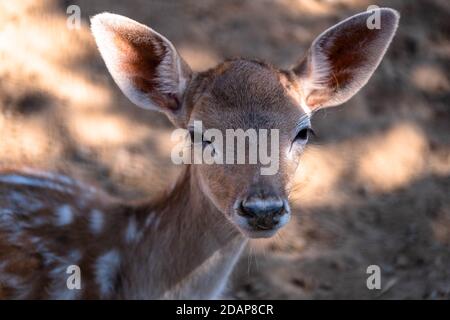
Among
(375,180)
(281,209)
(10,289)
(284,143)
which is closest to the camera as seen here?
(281,209)

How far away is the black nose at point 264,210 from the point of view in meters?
2.70

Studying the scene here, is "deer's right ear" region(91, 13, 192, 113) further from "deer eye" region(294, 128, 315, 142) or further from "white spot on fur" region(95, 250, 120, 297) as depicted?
"white spot on fur" region(95, 250, 120, 297)

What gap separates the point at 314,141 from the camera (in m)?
4.38

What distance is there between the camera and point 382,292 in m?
4.27

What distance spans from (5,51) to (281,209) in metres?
2.93

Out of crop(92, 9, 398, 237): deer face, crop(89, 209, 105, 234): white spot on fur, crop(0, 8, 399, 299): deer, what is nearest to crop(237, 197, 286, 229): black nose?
crop(92, 9, 398, 237): deer face

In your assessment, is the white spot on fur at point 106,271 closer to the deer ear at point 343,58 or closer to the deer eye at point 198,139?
the deer eye at point 198,139

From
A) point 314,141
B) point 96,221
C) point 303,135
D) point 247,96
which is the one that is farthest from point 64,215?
point 314,141

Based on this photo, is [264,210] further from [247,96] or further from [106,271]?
[106,271]

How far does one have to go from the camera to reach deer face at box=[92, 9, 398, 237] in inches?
111


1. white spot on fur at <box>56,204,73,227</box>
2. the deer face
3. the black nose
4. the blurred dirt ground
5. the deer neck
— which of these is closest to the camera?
the black nose

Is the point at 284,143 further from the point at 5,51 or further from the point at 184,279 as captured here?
the point at 5,51
